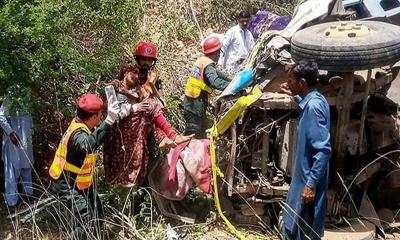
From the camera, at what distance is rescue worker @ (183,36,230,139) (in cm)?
→ 660

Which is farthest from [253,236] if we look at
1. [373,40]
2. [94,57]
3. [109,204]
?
[94,57]

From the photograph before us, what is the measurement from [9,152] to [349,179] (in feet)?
11.0

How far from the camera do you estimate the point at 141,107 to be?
5.79 metres

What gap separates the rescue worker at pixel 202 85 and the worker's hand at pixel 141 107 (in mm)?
973

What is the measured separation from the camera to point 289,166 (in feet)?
18.1

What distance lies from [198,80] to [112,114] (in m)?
1.67

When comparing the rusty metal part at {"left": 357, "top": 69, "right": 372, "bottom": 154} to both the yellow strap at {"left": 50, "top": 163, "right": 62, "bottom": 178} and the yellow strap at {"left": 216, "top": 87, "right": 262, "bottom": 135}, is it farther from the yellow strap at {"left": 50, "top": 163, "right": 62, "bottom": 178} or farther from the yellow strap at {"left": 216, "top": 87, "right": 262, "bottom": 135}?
the yellow strap at {"left": 50, "top": 163, "right": 62, "bottom": 178}

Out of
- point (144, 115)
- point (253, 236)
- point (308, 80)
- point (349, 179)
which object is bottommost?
point (253, 236)

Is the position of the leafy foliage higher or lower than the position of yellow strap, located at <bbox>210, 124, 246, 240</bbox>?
higher

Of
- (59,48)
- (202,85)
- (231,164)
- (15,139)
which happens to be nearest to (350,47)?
(231,164)

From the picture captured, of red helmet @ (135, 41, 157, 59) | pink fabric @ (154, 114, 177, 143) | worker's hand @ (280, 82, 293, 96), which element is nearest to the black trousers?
pink fabric @ (154, 114, 177, 143)

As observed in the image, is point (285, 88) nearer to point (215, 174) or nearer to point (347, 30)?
point (347, 30)

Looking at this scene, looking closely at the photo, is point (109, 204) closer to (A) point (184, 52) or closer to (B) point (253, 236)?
(B) point (253, 236)

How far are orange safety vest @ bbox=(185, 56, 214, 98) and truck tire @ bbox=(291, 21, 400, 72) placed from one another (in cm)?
149
